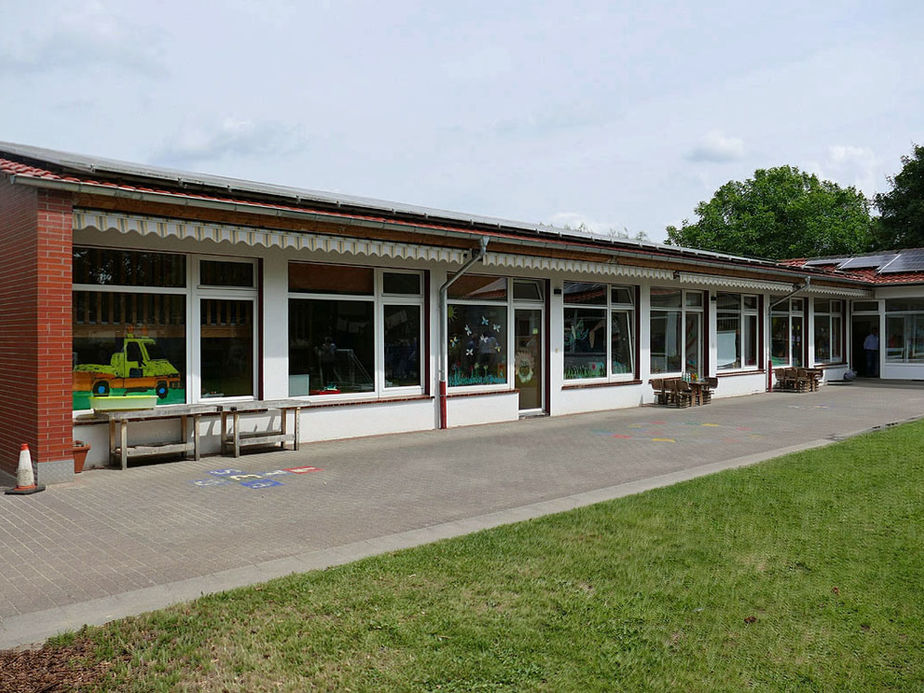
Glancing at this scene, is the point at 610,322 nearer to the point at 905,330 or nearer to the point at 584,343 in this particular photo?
the point at 584,343

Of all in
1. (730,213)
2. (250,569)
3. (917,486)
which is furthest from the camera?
(730,213)

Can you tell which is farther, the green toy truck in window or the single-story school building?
the green toy truck in window

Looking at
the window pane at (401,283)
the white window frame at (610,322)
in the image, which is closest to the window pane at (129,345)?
the window pane at (401,283)

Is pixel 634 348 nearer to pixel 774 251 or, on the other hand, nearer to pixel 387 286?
pixel 387 286

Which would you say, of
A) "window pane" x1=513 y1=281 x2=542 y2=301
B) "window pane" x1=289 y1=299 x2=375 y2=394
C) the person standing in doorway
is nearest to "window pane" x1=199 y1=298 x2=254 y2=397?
"window pane" x1=289 y1=299 x2=375 y2=394

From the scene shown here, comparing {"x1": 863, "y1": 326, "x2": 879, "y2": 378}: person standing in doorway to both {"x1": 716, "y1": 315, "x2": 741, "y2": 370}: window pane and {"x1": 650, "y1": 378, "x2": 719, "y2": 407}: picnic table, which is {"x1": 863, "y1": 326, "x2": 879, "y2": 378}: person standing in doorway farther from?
{"x1": 650, "y1": 378, "x2": 719, "y2": 407}: picnic table

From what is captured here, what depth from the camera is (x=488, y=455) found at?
32.8 feet

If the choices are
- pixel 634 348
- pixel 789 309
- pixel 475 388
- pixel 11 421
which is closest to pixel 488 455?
pixel 475 388

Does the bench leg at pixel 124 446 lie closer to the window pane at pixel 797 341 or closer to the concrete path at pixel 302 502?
the concrete path at pixel 302 502

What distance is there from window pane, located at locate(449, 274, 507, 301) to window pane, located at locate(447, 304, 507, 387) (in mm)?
192

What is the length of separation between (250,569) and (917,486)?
6714 millimetres

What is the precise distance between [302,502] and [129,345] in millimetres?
3912

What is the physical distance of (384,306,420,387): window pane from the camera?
12.2 meters

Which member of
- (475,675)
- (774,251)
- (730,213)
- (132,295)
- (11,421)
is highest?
(730,213)
